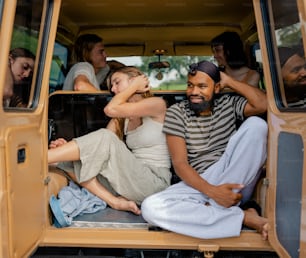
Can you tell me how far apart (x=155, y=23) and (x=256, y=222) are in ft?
7.21

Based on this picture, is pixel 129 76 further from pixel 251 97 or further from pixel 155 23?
pixel 155 23

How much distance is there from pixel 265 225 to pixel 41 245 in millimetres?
1172

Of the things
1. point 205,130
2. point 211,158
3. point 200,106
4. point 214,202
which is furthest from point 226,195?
point 200,106

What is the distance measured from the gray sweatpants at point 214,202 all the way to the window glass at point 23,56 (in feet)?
2.82

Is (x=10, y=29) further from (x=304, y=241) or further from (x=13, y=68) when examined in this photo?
(x=304, y=241)

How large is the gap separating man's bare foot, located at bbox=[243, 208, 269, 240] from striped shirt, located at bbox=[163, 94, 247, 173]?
381mm

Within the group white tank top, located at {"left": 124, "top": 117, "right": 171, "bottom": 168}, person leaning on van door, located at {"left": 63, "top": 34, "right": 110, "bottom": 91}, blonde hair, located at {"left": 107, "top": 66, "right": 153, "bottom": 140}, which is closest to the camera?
white tank top, located at {"left": 124, "top": 117, "right": 171, "bottom": 168}

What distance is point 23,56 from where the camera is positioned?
2.49 meters

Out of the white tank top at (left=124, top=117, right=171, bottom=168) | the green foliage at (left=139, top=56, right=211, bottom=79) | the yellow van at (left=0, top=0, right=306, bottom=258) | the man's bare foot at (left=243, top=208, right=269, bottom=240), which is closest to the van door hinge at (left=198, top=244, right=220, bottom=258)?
the yellow van at (left=0, top=0, right=306, bottom=258)

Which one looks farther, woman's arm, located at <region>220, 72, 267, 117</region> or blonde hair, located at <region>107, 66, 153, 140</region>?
blonde hair, located at <region>107, 66, 153, 140</region>

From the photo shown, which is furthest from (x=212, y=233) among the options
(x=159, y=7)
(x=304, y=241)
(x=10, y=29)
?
(x=159, y=7)

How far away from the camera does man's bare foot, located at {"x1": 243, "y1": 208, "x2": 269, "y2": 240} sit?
97.7 inches

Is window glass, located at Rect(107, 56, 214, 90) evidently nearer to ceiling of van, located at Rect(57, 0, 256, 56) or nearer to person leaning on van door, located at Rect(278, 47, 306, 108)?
ceiling of van, located at Rect(57, 0, 256, 56)

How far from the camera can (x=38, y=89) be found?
104 inches
